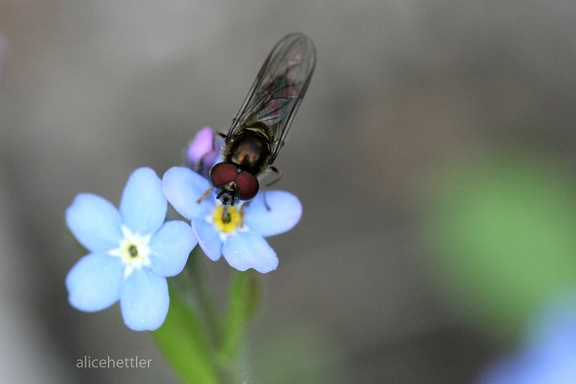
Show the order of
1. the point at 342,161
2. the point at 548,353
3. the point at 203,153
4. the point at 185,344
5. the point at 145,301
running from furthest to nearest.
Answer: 1. the point at 342,161
2. the point at 548,353
3. the point at 203,153
4. the point at 185,344
5. the point at 145,301

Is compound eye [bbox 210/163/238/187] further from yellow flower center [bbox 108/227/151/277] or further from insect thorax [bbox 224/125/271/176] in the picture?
yellow flower center [bbox 108/227/151/277]

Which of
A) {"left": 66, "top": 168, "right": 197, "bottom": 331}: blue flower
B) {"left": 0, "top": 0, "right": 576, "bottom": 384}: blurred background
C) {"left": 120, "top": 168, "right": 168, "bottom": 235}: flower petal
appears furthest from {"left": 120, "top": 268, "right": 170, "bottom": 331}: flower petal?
{"left": 0, "top": 0, "right": 576, "bottom": 384}: blurred background

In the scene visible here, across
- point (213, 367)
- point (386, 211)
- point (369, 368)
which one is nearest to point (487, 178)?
point (386, 211)

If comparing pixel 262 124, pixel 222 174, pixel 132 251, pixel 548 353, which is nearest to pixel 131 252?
pixel 132 251

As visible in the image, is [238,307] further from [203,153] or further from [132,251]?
[203,153]

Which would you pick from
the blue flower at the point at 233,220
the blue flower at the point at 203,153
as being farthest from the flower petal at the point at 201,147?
the blue flower at the point at 233,220

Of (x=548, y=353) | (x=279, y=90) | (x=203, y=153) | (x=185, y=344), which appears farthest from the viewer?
(x=548, y=353)

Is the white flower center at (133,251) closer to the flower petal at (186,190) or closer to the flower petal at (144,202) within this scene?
the flower petal at (144,202)
